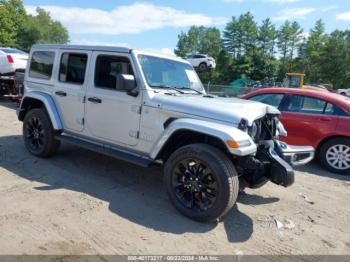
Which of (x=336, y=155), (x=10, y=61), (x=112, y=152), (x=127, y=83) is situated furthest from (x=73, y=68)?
(x=10, y=61)

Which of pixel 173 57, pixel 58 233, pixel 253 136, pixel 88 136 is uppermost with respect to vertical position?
pixel 173 57

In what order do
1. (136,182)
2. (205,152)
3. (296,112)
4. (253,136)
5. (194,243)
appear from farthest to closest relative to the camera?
(296,112)
(136,182)
(253,136)
(205,152)
(194,243)

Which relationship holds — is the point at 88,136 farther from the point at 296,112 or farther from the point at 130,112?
the point at 296,112

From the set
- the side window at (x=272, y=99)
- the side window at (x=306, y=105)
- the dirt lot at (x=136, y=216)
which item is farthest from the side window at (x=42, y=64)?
the side window at (x=306, y=105)

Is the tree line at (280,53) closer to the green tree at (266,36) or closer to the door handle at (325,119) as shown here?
the green tree at (266,36)

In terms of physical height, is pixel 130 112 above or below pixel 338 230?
above

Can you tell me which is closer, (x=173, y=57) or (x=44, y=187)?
(x=44, y=187)

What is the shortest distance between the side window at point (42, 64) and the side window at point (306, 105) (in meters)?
4.83

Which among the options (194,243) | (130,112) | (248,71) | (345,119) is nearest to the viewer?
(194,243)

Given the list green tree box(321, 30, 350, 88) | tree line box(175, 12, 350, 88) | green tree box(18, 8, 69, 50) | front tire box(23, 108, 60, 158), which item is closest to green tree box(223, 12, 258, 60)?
tree line box(175, 12, 350, 88)

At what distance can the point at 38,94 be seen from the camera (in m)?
5.93

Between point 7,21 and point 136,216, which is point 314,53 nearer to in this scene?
point 7,21

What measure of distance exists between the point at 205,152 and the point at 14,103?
1142 centimetres

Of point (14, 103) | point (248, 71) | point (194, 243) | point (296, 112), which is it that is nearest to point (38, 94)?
point (194, 243)
